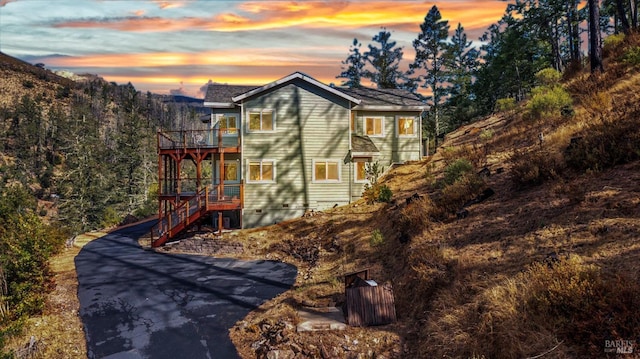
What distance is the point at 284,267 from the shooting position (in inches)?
727

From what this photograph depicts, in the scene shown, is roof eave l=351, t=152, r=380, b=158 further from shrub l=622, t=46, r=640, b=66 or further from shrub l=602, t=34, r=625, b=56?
shrub l=602, t=34, r=625, b=56

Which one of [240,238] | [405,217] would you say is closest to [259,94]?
[240,238]

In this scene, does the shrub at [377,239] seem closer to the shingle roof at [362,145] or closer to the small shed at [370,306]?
the small shed at [370,306]

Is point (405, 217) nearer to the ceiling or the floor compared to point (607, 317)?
nearer to the ceiling

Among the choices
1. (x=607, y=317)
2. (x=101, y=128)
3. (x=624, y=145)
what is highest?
(x=101, y=128)

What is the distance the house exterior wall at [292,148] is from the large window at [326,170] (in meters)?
0.21

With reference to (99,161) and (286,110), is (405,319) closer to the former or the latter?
(286,110)

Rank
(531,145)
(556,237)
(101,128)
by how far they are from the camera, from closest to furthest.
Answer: (556,237), (531,145), (101,128)

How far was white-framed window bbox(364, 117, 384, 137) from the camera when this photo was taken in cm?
2910

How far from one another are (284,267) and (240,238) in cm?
550

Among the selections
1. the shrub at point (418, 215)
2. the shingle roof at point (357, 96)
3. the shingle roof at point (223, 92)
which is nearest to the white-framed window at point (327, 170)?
the shingle roof at point (357, 96)

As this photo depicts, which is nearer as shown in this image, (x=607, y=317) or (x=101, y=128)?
(x=607, y=317)

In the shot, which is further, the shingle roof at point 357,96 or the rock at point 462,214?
the shingle roof at point 357,96

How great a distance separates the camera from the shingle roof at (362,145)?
26.4m
